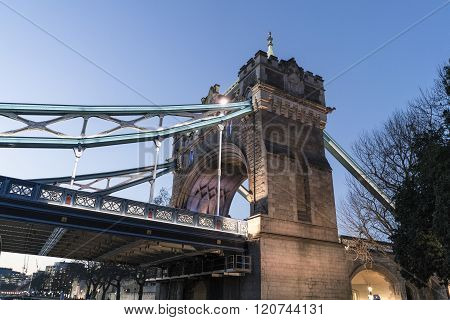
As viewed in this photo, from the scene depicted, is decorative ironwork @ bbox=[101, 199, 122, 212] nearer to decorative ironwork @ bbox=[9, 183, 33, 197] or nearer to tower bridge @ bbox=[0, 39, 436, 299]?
tower bridge @ bbox=[0, 39, 436, 299]

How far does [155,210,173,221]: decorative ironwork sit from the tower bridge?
0.17ft

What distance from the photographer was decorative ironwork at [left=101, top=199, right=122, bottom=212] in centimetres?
1402

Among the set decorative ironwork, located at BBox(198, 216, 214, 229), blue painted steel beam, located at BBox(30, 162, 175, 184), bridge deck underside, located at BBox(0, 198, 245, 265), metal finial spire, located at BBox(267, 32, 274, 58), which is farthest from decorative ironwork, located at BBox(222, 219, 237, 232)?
metal finial spire, located at BBox(267, 32, 274, 58)

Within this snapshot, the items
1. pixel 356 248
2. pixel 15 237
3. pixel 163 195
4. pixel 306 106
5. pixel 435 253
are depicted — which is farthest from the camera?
pixel 163 195

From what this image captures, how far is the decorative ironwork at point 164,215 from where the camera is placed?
49.7 ft

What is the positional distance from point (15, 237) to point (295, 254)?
14.5 meters

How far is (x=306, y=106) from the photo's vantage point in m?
23.0

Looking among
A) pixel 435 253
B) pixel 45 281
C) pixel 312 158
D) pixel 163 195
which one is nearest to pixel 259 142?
pixel 312 158

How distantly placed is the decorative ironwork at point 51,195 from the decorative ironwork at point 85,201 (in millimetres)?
644

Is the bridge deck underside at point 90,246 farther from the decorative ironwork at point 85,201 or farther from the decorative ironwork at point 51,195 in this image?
the decorative ironwork at point 51,195

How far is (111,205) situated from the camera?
14.1 meters

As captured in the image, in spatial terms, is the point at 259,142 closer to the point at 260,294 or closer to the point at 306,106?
the point at 306,106

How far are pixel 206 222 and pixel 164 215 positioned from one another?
227cm

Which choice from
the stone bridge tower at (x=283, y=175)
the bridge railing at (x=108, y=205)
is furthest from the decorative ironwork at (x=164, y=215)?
the stone bridge tower at (x=283, y=175)
